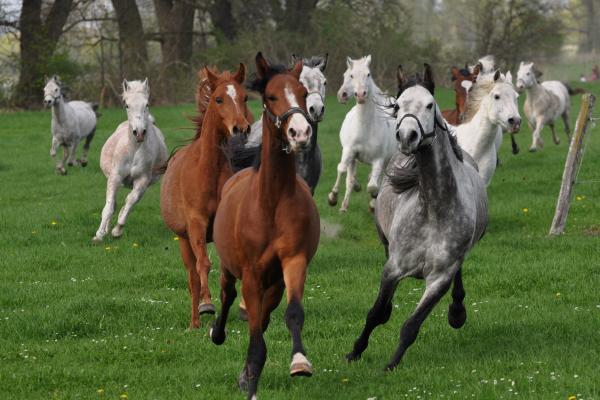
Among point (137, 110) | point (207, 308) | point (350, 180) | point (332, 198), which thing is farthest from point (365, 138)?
point (207, 308)

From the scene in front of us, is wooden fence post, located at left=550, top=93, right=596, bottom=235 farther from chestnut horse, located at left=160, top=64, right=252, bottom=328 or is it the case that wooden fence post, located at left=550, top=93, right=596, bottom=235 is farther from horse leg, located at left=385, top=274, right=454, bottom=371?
horse leg, located at left=385, top=274, right=454, bottom=371

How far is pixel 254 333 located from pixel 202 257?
254 centimetres

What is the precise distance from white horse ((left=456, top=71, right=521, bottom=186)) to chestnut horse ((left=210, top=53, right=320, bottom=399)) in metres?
7.02

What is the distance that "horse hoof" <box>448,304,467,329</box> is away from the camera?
8.39m

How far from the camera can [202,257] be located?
29.4 feet

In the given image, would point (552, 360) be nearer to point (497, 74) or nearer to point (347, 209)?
point (497, 74)

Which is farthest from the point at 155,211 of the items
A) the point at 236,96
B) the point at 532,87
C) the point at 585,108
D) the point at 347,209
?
the point at 532,87

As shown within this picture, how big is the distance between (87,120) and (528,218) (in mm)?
12277

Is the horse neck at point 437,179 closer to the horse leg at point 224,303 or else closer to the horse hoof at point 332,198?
the horse leg at point 224,303

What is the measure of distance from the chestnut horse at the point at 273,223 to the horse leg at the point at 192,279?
7.37 feet

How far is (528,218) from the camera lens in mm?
15297

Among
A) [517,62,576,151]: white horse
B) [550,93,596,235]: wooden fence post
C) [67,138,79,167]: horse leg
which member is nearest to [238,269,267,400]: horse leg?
[550,93,596,235]: wooden fence post

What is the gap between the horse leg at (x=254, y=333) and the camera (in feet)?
21.0

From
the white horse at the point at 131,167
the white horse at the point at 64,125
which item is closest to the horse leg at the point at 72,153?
the white horse at the point at 64,125
